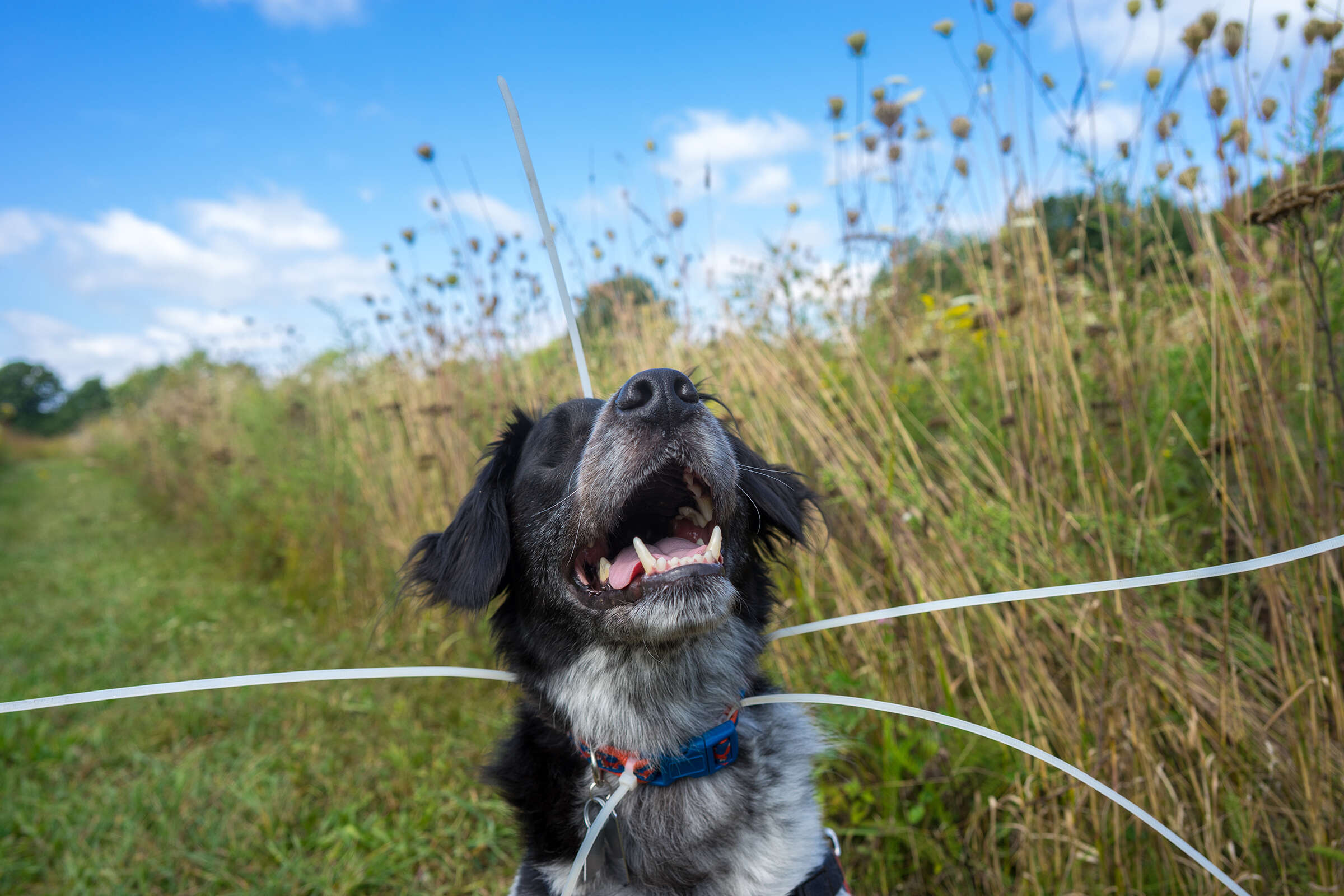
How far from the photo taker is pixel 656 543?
1860 millimetres

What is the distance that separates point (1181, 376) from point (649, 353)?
7.36 feet

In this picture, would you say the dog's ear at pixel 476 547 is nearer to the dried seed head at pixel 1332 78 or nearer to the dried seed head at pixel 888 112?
the dried seed head at pixel 888 112

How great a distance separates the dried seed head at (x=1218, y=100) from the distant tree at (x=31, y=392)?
48722 millimetres

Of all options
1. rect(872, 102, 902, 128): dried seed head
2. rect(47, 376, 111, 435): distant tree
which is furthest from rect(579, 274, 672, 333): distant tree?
rect(47, 376, 111, 435): distant tree

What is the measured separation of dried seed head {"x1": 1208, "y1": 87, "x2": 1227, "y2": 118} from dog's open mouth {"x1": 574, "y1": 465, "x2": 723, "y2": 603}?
204 cm

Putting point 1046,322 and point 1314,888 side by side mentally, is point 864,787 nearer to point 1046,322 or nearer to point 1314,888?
point 1314,888

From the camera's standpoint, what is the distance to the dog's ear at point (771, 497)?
6.42ft

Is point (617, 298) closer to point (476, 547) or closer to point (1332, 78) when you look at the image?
point (476, 547)

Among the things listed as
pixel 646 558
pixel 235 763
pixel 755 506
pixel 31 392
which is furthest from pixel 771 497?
pixel 31 392

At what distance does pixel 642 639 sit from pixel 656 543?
1.03 feet

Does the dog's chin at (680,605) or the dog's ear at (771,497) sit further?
the dog's ear at (771,497)

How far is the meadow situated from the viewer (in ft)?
6.70

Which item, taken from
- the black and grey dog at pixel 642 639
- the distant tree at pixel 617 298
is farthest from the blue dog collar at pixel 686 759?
the distant tree at pixel 617 298

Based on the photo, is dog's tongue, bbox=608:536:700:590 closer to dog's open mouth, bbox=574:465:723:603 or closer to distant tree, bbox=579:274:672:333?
dog's open mouth, bbox=574:465:723:603
